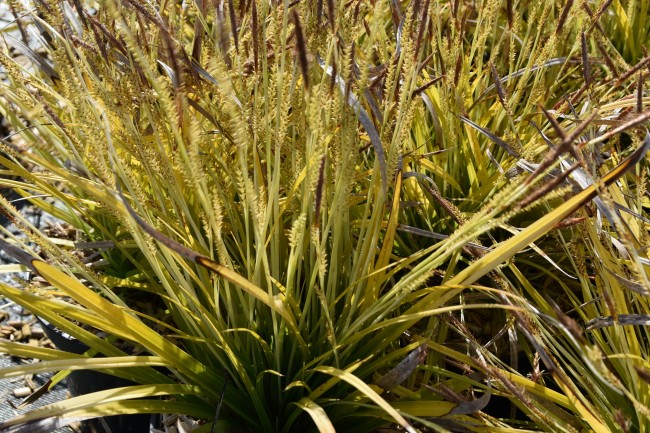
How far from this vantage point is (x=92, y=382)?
4.40ft

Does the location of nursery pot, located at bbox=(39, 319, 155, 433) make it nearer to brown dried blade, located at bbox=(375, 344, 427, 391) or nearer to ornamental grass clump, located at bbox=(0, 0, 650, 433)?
ornamental grass clump, located at bbox=(0, 0, 650, 433)

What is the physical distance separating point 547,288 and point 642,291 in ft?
1.55

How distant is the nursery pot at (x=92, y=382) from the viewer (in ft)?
4.34

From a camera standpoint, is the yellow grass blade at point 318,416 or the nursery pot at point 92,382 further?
the nursery pot at point 92,382

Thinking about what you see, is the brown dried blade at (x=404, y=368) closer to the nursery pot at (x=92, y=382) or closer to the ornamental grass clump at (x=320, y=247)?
the ornamental grass clump at (x=320, y=247)

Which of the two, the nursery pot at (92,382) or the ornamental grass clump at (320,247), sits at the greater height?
the ornamental grass clump at (320,247)

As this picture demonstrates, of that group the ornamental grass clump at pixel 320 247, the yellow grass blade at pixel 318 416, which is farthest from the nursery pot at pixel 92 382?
the yellow grass blade at pixel 318 416

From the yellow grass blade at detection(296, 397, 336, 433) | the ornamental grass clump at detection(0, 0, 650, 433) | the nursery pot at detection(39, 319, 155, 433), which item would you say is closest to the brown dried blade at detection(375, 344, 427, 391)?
the ornamental grass clump at detection(0, 0, 650, 433)

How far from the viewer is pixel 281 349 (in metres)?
1.02

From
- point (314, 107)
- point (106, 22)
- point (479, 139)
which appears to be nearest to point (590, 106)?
point (479, 139)

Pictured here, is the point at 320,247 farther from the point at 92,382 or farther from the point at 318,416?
the point at 92,382

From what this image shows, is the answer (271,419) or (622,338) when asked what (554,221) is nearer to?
(622,338)

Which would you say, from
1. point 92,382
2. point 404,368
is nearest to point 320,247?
point 404,368

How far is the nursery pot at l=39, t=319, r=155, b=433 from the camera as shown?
4.34 feet
